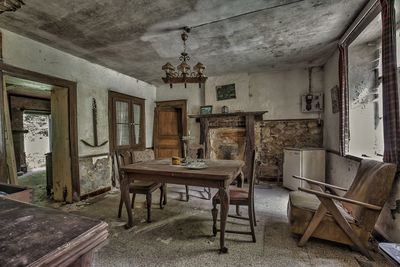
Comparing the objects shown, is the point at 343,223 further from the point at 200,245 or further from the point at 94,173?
the point at 94,173

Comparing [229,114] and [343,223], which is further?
[229,114]

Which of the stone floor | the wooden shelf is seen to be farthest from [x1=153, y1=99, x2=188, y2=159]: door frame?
the stone floor

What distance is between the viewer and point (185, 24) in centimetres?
241

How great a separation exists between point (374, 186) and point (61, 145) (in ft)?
14.2

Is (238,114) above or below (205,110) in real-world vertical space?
below

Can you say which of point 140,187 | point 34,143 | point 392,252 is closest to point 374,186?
point 392,252

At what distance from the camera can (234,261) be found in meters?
1.77

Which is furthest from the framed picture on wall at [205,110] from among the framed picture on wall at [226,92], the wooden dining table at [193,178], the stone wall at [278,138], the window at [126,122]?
the wooden dining table at [193,178]

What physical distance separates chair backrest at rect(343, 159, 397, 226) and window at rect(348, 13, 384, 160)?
0.84 m

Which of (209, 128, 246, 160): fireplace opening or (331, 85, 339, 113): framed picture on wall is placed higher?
(331, 85, 339, 113): framed picture on wall

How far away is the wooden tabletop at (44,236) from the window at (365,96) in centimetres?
328

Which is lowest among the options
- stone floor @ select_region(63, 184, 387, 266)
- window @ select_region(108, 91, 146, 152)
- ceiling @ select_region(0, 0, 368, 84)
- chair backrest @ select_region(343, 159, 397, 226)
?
stone floor @ select_region(63, 184, 387, 266)

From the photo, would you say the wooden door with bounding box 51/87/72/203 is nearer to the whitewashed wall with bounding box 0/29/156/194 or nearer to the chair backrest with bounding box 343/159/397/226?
the whitewashed wall with bounding box 0/29/156/194

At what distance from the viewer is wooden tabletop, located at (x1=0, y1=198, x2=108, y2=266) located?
50cm
